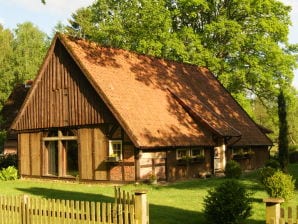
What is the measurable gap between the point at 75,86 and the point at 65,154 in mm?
4377

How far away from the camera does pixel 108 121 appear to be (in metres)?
24.9

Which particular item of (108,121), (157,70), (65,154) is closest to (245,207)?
(108,121)

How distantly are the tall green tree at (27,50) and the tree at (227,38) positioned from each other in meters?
19.3

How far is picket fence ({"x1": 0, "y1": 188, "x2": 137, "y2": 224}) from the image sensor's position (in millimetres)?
10203

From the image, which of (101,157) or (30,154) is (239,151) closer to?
(101,157)

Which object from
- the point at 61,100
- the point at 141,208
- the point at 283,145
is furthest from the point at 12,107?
the point at 141,208

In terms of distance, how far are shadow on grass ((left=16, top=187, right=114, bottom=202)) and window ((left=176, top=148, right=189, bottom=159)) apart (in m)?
7.17

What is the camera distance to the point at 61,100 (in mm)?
27719

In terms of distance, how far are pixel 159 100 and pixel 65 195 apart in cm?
1022

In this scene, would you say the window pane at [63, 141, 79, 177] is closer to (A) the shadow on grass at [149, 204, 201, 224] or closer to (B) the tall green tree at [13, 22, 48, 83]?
(A) the shadow on grass at [149, 204, 201, 224]

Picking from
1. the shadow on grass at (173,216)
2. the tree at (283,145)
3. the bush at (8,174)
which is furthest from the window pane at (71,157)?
the shadow on grass at (173,216)

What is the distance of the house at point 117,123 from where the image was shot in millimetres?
24609

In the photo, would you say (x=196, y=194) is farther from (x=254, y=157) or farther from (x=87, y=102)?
(x=254, y=157)

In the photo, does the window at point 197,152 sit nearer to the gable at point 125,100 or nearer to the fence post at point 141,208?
the gable at point 125,100
